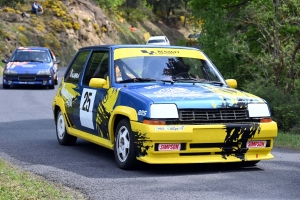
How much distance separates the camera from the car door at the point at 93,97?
382 inches

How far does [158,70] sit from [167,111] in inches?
59.8

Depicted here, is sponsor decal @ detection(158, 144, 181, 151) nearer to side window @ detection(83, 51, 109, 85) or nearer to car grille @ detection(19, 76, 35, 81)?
side window @ detection(83, 51, 109, 85)

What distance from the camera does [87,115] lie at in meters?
10.1

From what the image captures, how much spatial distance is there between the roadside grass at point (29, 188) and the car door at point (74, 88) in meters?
2.35

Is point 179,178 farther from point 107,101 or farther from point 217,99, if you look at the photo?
point 107,101

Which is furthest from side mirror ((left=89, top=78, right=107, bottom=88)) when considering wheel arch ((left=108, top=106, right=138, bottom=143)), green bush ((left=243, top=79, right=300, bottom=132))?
green bush ((left=243, top=79, right=300, bottom=132))

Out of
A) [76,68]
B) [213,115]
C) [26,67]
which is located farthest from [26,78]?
[213,115]

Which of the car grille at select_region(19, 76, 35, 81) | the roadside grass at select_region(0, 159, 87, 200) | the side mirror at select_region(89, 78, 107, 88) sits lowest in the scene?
the car grille at select_region(19, 76, 35, 81)

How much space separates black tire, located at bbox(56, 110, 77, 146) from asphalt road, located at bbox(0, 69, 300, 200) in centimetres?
13

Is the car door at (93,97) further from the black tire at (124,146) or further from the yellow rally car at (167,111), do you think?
the black tire at (124,146)

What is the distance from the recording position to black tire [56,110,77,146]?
446 inches

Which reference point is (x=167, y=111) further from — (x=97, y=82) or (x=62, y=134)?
(x=62, y=134)

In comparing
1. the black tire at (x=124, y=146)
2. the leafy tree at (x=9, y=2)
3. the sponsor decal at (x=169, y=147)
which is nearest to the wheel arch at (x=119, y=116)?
the black tire at (x=124, y=146)

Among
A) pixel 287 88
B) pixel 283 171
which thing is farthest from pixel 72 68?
pixel 287 88
